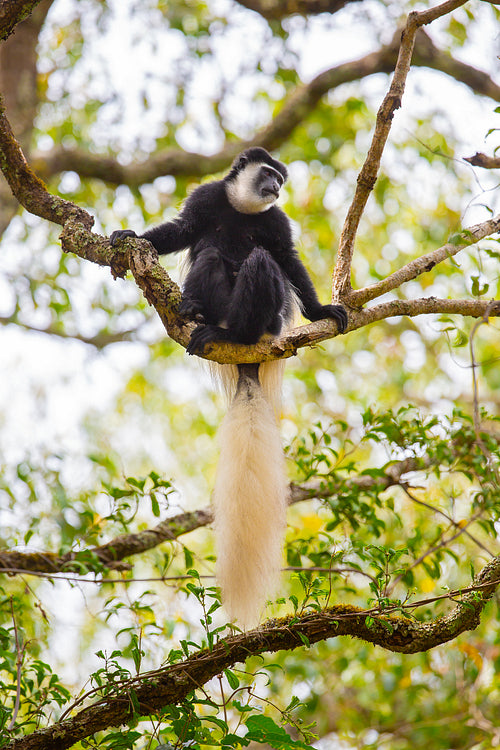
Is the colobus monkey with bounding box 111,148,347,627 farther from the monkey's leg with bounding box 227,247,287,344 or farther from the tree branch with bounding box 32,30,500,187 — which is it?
the tree branch with bounding box 32,30,500,187

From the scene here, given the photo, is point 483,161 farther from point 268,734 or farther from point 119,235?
point 268,734

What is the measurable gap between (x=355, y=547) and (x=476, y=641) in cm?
224

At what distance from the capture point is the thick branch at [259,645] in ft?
4.72

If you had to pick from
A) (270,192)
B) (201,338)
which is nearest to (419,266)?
(201,338)

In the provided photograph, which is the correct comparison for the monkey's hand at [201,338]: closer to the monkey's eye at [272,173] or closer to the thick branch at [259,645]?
the thick branch at [259,645]

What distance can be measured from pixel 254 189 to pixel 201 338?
45.2 inches

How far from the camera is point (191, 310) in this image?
216 cm

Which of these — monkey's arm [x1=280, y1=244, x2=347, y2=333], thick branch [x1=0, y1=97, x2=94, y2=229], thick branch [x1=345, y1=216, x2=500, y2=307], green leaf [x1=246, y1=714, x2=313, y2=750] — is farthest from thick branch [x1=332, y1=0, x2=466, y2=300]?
green leaf [x1=246, y1=714, x2=313, y2=750]

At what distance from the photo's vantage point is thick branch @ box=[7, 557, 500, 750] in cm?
144

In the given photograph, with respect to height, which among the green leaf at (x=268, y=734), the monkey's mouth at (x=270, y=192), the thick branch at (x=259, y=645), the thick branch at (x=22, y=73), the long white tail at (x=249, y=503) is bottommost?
the green leaf at (x=268, y=734)

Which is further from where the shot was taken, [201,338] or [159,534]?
[159,534]

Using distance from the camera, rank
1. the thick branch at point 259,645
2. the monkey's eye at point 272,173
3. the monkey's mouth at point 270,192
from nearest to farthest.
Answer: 1. the thick branch at point 259,645
2. the monkey's mouth at point 270,192
3. the monkey's eye at point 272,173

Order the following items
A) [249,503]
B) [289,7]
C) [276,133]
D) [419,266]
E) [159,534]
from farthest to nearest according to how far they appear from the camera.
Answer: [276,133], [289,7], [159,534], [249,503], [419,266]

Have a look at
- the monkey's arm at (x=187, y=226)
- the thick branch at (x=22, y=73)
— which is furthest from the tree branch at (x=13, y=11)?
the thick branch at (x=22, y=73)
